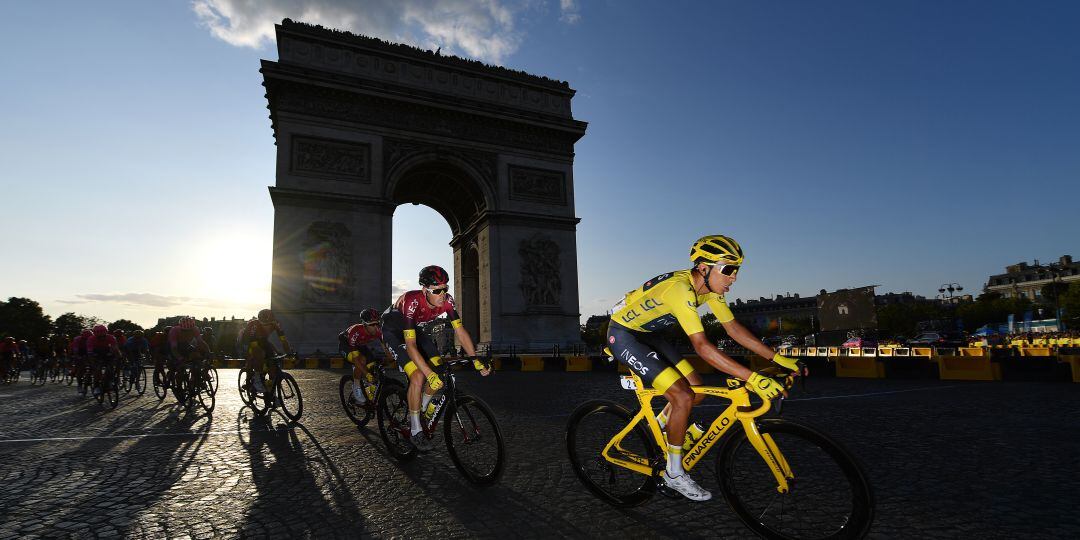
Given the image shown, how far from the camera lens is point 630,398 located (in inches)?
365

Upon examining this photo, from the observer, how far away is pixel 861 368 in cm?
1374

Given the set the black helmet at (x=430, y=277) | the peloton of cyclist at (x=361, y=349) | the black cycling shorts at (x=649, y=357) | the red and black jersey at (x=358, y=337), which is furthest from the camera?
the red and black jersey at (x=358, y=337)

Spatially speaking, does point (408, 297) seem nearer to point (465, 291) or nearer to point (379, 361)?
point (379, 361)

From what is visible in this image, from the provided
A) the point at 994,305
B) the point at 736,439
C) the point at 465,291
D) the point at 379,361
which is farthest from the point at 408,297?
the point at 994,305

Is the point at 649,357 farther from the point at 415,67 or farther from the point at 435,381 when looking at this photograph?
the point at 415,67

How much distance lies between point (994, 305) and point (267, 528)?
3814 inches

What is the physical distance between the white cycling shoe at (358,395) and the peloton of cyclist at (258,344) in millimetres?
1447

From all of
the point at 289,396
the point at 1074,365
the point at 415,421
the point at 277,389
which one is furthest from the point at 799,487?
the point at 1074,365

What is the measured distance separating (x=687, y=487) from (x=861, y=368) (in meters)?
13.1

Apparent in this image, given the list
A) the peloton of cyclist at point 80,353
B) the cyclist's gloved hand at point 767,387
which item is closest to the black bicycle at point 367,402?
the cyclist's gloved hand at point 767,387

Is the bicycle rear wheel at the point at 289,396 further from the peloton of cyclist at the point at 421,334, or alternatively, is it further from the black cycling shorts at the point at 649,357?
the black cycling shorts at the point at 649,357

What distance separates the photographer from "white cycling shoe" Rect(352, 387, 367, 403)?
21.6 ft

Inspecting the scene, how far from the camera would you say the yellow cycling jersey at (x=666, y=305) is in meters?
2.93

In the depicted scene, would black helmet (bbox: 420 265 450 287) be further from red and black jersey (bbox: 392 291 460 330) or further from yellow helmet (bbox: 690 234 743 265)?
yellow helmet (bbox: 690 234 743 265)
